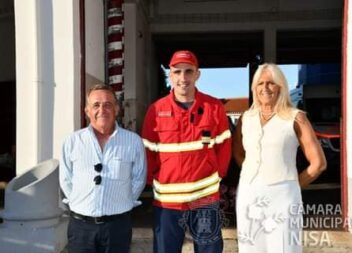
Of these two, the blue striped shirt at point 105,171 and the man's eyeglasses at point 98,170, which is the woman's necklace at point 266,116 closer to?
the blue striped shirt at point 105,171

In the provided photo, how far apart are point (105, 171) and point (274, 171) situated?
3.37 ft

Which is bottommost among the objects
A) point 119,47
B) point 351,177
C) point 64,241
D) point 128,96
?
point 64,241

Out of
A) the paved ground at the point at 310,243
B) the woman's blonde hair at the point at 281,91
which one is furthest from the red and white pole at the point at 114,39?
the woman's blonde hair at the point at 281,91

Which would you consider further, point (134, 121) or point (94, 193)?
point (134, 121)

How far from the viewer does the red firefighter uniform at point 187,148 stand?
314 centimetres

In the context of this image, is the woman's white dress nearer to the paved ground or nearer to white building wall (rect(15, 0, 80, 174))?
the paved ground

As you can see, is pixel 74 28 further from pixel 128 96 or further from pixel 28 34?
pixel 128 96

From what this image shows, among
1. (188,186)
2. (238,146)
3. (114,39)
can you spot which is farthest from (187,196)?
(114,39)

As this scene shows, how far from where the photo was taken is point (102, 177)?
3.04 metres

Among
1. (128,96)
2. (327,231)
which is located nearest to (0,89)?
(128,96)

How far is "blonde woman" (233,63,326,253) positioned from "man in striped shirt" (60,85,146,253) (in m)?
0.71

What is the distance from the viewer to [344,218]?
15.7ft

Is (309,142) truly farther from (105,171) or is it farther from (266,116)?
(105,171)

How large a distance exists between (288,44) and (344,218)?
12.0m
